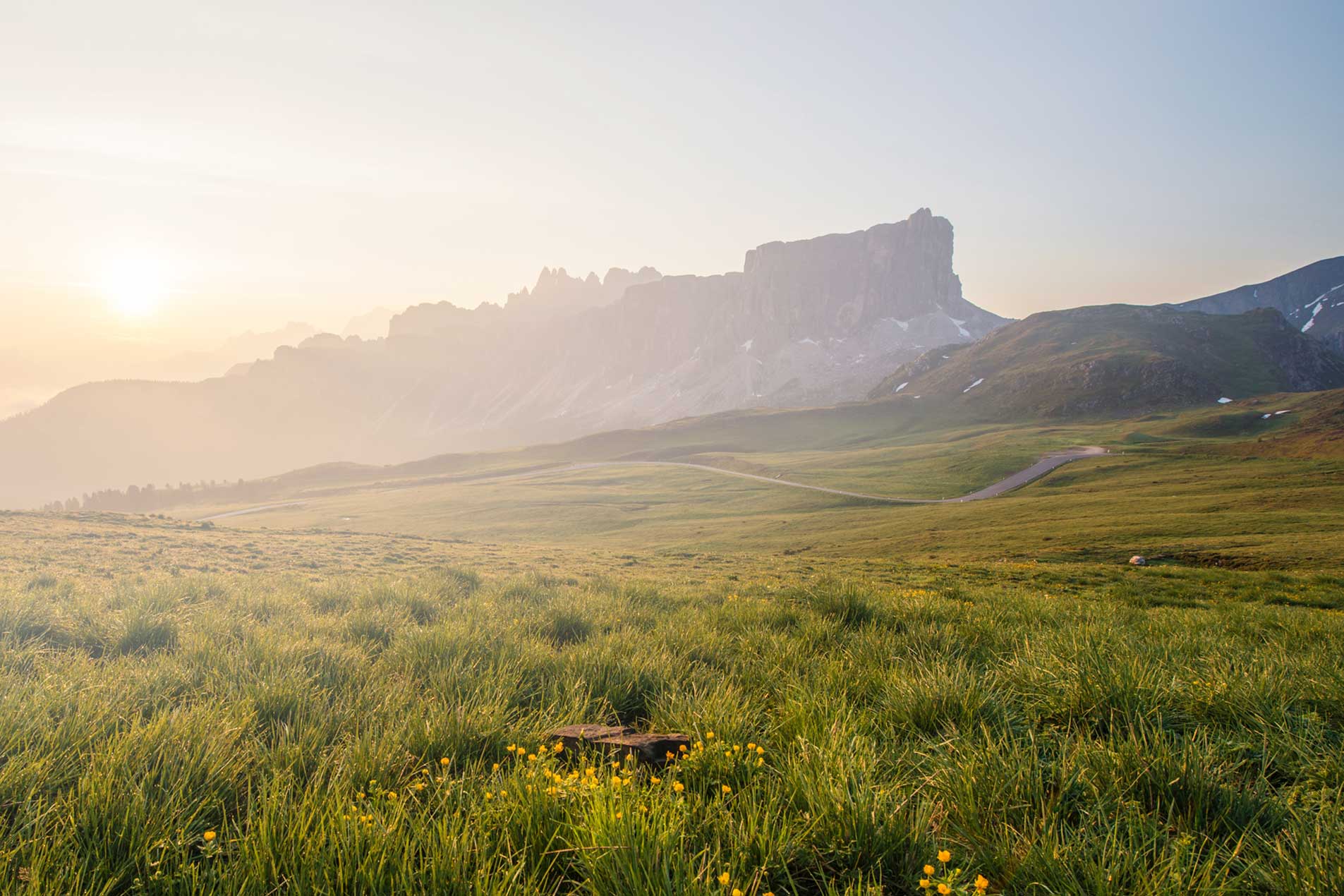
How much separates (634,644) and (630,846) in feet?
12.3

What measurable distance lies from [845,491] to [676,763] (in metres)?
85.9

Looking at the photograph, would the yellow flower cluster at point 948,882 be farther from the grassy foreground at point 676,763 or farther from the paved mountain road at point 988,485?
the paved mountain road at point 988,485

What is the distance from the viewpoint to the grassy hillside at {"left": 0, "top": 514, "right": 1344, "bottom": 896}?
2627 mm

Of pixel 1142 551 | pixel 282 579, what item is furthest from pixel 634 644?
pixel 1142 551

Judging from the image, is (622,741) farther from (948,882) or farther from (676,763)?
(948,882)

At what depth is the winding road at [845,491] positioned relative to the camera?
7819cm

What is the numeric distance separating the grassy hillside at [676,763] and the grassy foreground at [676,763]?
2cm

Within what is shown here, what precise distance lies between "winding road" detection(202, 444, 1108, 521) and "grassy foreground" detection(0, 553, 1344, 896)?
71211mm

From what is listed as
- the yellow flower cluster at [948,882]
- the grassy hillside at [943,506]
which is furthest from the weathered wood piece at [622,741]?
the grassy hillside at [943,506]

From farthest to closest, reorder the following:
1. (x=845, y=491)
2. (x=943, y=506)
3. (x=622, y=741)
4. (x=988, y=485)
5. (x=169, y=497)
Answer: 1. (x=169, y=497)
2. (x=845, y=491)
3. (x=988, y=485)
4. (x=943, y=506)
5. (x=622, y=741)

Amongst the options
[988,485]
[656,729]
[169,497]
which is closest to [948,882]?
[656,729]

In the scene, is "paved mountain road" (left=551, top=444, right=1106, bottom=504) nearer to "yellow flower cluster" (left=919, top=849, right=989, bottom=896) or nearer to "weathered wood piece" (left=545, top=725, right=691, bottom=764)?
"weathered wood piece" (left=545, top=725, right=691, bottom=764)

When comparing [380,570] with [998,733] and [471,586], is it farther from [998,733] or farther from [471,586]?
[998,733]

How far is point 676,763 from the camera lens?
11.9 ft
